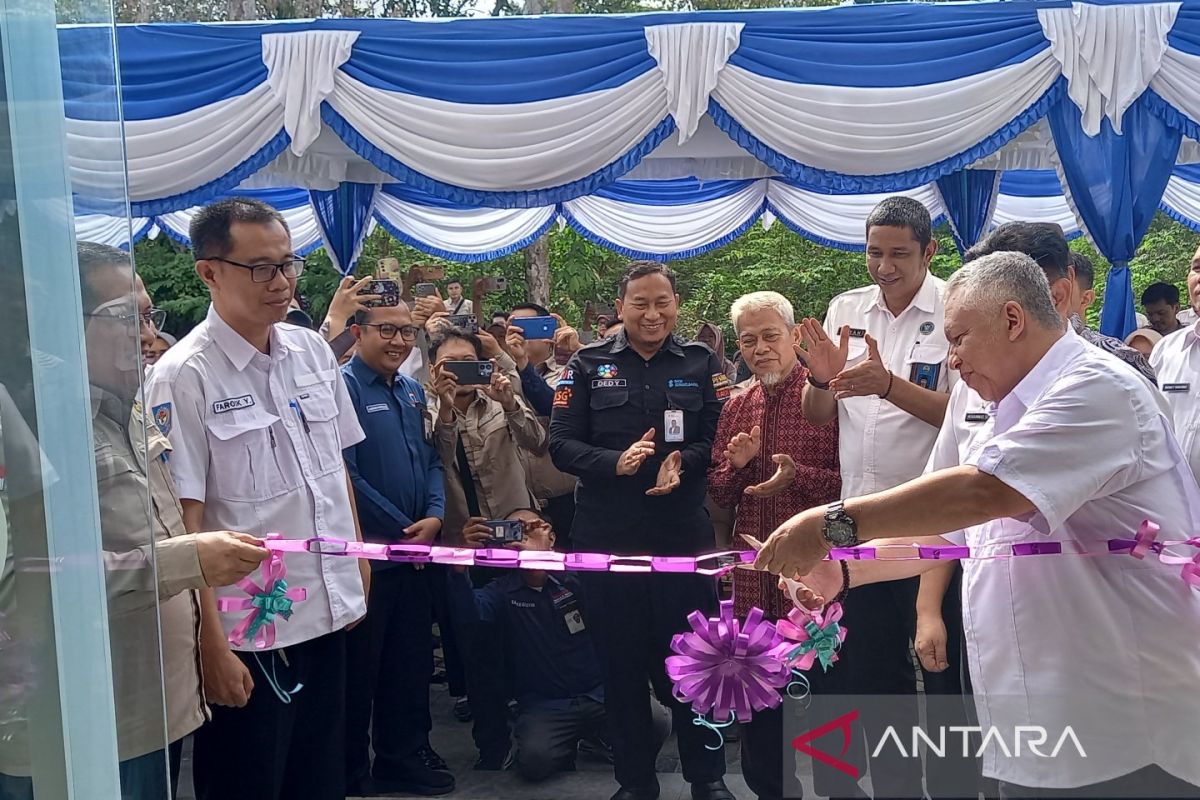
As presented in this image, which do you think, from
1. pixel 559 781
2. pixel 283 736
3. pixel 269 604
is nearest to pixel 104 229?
pixel 269 604

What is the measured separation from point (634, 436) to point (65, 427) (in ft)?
9.16

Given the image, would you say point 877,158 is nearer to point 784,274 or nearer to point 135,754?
point 135,754

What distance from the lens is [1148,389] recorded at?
211cm

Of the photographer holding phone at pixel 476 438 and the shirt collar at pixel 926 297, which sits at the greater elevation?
the shirt collar at pixel 926 297

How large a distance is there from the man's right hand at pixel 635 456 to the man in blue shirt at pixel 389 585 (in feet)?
2.88

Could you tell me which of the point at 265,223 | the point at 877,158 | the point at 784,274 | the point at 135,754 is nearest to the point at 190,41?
the point at 265,223

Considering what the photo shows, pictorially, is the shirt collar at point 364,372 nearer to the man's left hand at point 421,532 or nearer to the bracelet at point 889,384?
the man's left hand at point 421,532

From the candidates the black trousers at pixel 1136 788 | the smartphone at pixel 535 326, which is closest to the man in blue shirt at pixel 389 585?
the smartphone at pixel 535 326

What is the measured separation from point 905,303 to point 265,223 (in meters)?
2.09

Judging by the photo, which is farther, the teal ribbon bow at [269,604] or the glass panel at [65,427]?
the teal ribbon bow at [269,604]

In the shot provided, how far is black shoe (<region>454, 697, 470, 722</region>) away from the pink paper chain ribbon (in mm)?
2252

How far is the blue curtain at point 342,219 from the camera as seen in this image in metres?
8.35

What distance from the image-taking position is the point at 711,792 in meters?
3.81

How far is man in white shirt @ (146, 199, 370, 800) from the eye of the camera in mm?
2723
